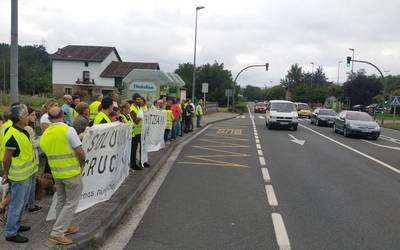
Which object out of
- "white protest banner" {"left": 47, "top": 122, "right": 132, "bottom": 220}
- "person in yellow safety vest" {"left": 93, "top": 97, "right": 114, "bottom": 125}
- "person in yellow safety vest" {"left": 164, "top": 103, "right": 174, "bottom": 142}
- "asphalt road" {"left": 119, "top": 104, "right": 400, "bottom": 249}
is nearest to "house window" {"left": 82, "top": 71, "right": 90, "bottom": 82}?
"person in yellow safety vest" {"left": 164, "top": 103, "right": 174, "bottom": 142}

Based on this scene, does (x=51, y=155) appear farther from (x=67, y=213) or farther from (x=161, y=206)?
(x=161, y=206)

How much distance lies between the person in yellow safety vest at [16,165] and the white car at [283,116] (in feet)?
77.1

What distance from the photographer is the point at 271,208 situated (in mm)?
7629

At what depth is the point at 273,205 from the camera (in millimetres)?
7844

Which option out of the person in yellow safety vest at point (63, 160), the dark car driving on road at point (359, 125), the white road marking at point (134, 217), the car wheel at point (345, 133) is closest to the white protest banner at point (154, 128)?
the white road marking at point (134, 217)

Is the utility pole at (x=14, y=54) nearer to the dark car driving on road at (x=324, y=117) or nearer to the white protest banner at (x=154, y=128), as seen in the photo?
the white protest banner at (x=154, y=128)

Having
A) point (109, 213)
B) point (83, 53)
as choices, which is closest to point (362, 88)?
point (83, 53)

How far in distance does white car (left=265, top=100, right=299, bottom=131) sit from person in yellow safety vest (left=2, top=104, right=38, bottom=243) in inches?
925

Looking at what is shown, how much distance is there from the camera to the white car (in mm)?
27859

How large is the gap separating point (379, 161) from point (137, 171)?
7.68 m

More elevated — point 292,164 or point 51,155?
point 51,155

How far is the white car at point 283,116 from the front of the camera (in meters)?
27.9

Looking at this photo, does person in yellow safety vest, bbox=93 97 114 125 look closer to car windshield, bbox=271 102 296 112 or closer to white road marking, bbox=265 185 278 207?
white road marking, bbox=265 185 278 207

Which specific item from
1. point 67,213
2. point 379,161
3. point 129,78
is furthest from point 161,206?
point 129,78
